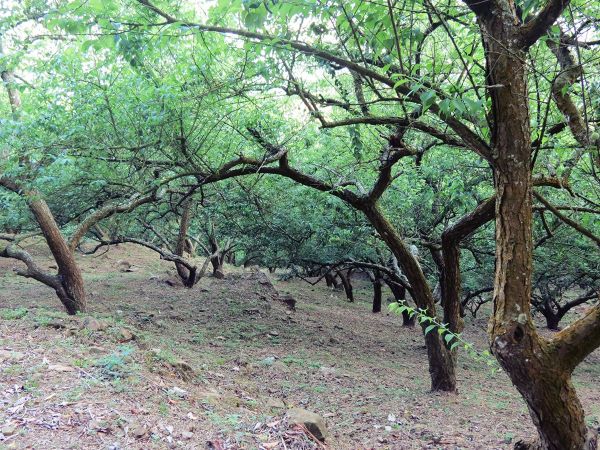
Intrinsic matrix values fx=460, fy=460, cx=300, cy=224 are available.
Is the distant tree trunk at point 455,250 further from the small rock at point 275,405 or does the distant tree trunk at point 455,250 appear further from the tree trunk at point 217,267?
the tree trunk at point 217,267

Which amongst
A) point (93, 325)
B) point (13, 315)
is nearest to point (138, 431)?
point (93, 325)

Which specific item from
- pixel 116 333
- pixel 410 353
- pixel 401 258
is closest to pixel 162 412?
pixel 116 333

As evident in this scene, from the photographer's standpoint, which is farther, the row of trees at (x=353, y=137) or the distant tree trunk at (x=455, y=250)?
the distant tree trunk at (x=455, y=250)

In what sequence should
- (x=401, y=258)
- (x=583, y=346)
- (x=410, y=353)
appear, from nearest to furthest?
(x=583, y=346), (x=401, y=258), (x=410, y=353)

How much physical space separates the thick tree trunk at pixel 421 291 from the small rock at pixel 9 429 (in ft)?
14.2

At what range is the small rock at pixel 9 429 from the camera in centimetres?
280

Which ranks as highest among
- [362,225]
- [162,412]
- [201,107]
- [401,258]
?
[201,107]

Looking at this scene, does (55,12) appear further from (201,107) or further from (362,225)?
(362,225)

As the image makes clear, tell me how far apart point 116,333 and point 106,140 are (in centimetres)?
232

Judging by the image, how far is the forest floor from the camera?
3.29m

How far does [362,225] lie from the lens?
8.11 m

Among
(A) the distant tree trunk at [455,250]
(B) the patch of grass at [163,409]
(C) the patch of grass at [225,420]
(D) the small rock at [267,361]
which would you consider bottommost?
(D) the small rock at [267,361]

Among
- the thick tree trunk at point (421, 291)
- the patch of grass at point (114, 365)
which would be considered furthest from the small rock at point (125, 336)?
the thick tree trunk at point (421, 291)

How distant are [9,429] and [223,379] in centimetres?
307
